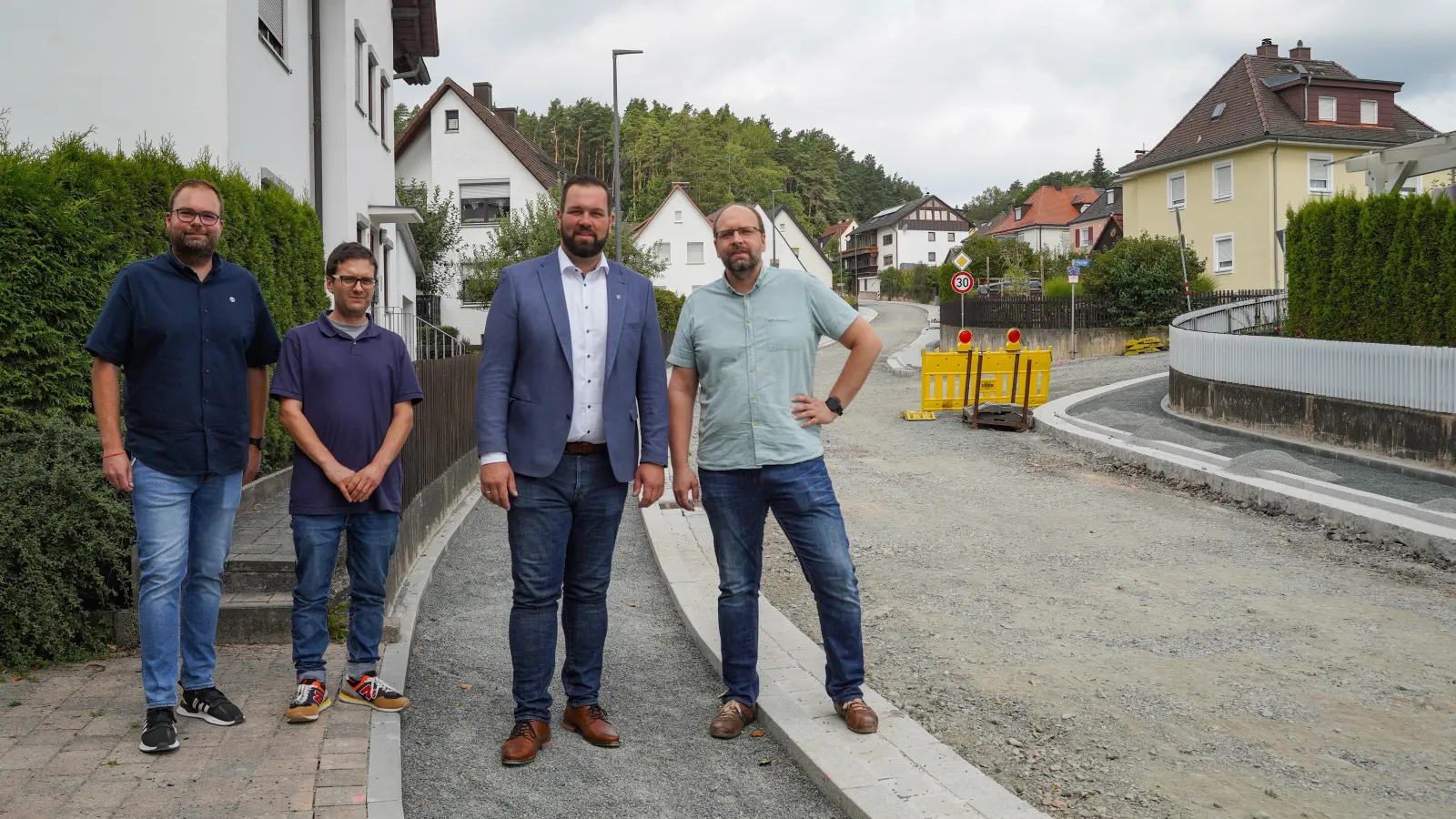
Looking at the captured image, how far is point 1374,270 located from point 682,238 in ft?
184

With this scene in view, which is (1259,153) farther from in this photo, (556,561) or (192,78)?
(556,561)

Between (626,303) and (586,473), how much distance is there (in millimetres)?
662

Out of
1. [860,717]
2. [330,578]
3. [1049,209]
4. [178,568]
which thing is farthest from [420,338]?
[1049,209]

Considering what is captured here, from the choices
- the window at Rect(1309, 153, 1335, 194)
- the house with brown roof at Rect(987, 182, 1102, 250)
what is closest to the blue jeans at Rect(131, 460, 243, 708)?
the window at Rect(1309, 153, 1335, 194)

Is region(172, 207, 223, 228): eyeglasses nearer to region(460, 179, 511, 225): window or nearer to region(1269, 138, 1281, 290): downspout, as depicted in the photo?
region(1269, 138, 1281, 290): downspout

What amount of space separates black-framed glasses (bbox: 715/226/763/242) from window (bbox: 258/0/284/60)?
33.5ft

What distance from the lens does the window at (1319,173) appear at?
42.4 m

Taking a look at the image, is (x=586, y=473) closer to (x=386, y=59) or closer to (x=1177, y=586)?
(x=1177, y=586)

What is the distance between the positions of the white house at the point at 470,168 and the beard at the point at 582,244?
41.8 meters

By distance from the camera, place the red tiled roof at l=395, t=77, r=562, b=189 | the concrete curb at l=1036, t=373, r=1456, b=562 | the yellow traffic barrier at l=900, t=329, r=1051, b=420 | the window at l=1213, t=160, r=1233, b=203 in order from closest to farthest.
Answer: the concrete curb at l=1036, t=373, r=1456, b=562
the yellow traffic barrier at l=900, t=329, r=1051, b=420
the window at l=1213, t=160, r=1233, b=203
the red tiled roof at l=395, t=77, r=562, b=189

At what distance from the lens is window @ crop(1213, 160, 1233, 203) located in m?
44.1

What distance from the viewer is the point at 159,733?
4.25m

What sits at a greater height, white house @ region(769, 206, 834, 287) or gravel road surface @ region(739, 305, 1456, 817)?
white house @ region(769, 206, 834, 287)

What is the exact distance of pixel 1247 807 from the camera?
3996mm
